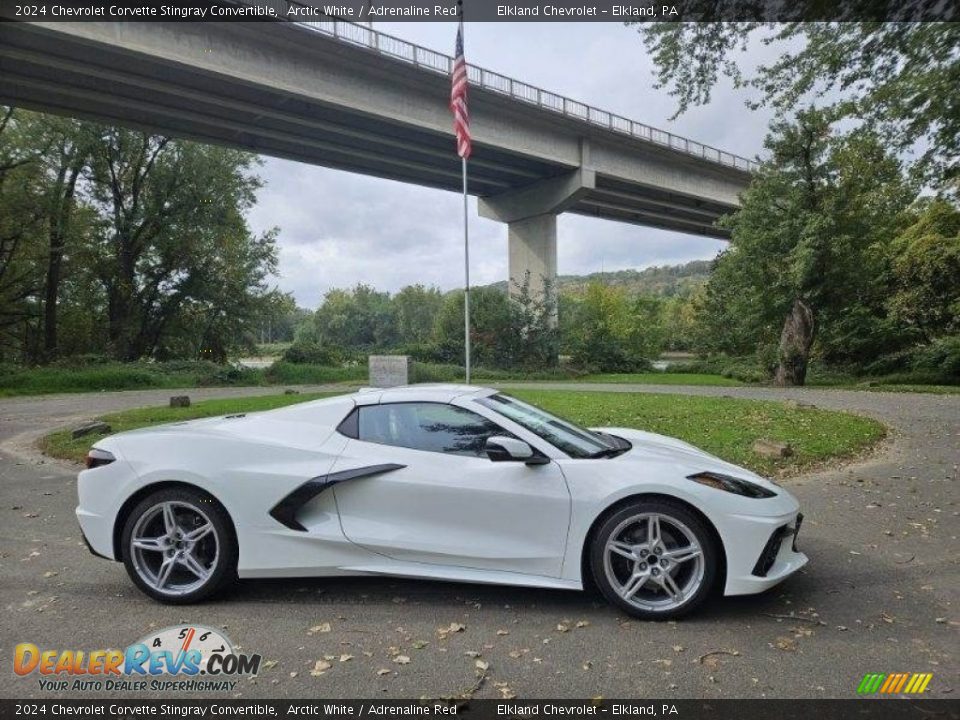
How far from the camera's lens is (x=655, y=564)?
3.37 m

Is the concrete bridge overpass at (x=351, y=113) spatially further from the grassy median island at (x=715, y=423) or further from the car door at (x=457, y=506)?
the car door at (x=457, y=506)

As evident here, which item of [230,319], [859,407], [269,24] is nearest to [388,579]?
[859,407]

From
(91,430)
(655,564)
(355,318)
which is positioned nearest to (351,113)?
(91,430)

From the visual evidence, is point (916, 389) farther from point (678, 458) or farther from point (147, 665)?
point (147, 665)

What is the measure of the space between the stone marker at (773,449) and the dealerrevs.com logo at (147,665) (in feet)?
21.9

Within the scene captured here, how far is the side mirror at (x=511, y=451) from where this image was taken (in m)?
3.45

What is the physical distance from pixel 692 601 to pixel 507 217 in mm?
34618

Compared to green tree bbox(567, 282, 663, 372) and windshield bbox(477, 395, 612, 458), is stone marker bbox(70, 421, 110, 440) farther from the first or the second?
green tree bbox(567, 282, 663, 372)

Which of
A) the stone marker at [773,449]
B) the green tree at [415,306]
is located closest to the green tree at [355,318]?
the green tree at [415,306]

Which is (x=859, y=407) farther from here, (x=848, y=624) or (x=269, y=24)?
(x=269, y=24)

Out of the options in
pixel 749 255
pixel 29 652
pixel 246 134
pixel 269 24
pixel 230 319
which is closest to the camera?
pixel 29 652

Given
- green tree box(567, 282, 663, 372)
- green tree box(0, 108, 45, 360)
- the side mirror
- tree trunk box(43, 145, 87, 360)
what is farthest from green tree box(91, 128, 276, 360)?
the side mirror

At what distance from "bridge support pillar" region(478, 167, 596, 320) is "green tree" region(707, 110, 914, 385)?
12.1m

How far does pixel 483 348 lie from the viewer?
3038 centimetres
